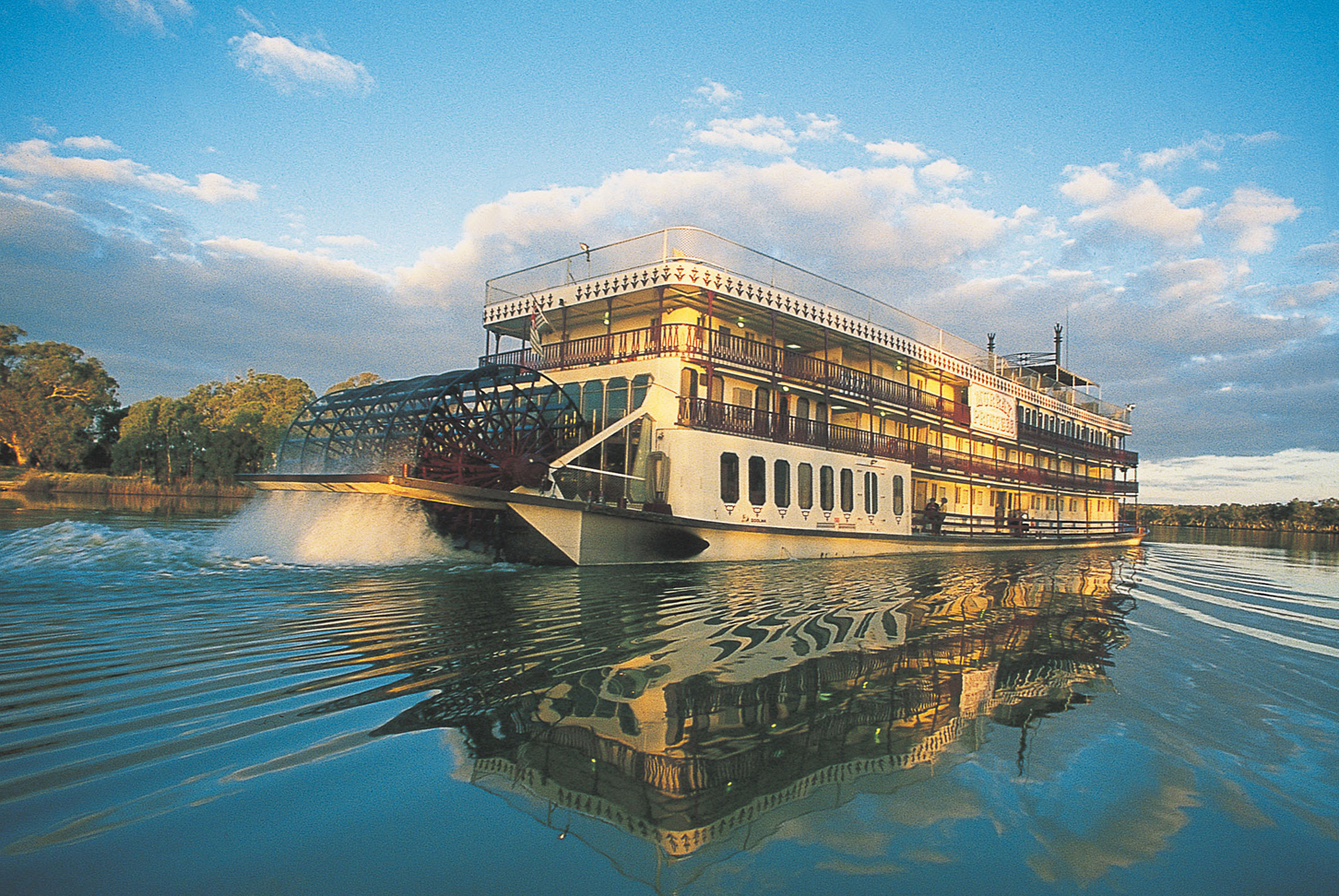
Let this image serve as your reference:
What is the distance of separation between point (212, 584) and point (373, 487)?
2570 mm

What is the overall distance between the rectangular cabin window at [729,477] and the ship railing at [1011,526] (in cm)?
868

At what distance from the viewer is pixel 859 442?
20125 mm

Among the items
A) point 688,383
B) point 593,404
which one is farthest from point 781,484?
point 593,404

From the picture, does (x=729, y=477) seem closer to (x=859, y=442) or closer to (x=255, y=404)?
(x=859, y=442)

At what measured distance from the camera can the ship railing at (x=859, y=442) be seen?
53.0ft

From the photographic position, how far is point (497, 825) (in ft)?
9.91

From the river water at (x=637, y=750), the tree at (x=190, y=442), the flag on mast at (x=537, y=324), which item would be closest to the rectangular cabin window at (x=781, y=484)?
the flag on mast at (x=537, y=324)

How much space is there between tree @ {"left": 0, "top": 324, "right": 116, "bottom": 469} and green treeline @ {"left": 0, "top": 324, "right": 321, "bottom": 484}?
0.05m

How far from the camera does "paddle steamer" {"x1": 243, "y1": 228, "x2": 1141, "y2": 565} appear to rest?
14766 mm

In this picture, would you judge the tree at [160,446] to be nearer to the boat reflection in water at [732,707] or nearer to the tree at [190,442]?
the tree at [190,442]

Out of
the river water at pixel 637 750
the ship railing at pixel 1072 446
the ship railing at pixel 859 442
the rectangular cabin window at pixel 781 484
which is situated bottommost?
the river water at pixel 637 750

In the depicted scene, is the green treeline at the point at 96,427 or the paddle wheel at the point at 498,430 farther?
the green treeline at the point at 96,427

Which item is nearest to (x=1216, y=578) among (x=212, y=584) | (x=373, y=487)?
(x=373, y=487)

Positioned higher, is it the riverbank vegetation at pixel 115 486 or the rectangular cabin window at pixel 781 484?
the rectangular cabin window at pixel 781 484
